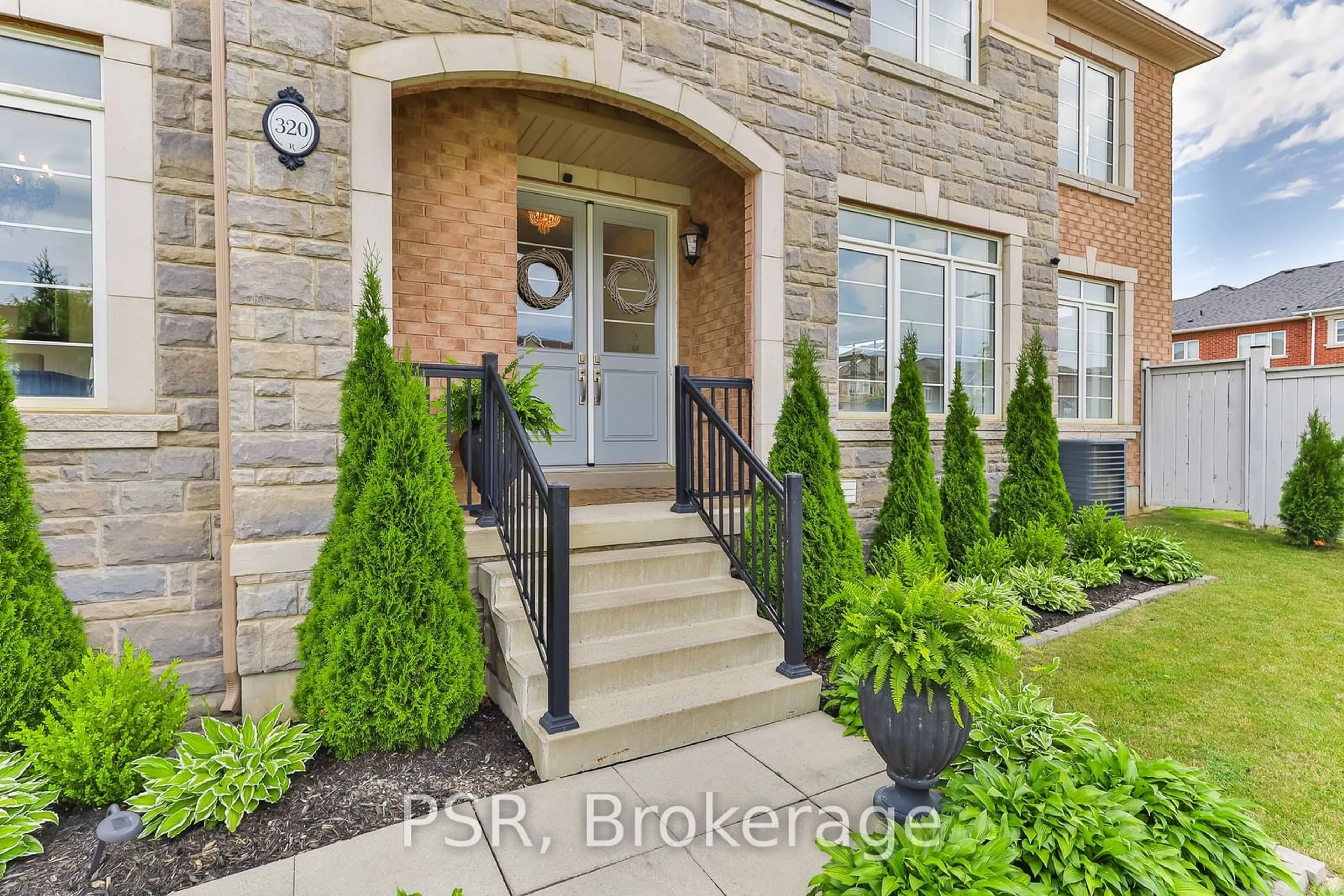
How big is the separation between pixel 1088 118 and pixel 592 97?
6937mm

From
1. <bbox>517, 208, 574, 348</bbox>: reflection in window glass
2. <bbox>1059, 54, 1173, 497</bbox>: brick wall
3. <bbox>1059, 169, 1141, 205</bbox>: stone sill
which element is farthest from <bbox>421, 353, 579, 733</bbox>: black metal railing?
<bbox>1059, 54, 1173, 497</bbox>: brick wall

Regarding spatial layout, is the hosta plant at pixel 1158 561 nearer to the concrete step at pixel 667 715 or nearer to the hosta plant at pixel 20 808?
the concrete step at pixel 667 715

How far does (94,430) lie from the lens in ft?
9.18

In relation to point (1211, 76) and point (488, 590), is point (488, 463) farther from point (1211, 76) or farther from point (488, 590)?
point (1211, 76)

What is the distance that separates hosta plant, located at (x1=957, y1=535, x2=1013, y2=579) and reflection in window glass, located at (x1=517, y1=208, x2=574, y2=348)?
3593mm

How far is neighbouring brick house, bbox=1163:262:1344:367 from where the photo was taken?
17406 millimetres

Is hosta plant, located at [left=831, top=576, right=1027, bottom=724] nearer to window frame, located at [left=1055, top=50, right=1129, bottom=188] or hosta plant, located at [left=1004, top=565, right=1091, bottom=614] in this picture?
hosta plant, located at [left=1004, top=565, right=1091, bottom=614]

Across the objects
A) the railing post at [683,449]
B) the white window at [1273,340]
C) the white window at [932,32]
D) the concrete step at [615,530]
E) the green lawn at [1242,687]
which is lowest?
the green lawn at [1242,687]

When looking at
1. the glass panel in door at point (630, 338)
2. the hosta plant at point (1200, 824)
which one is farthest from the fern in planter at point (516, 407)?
the hosta plant at point (1200, 824)

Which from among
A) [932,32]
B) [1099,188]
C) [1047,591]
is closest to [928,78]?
[932,32]

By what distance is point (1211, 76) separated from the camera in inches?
710

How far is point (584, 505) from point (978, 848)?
297cm

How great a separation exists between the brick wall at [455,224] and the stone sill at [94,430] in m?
1.37

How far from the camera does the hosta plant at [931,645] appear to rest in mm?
1892
